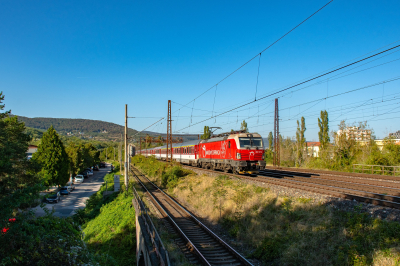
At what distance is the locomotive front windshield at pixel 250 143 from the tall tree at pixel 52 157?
27849 millimetres

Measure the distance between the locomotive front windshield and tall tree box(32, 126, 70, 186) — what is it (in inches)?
1096

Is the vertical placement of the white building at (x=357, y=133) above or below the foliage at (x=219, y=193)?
above

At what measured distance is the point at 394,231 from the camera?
24.4ft

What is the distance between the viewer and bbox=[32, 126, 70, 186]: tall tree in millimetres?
34875

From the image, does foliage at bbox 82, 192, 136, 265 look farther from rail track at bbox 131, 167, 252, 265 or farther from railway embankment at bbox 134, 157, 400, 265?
railway embankment at bbox 134, 157, 400, 265

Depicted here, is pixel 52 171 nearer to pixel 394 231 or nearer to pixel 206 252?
pixel 206 252

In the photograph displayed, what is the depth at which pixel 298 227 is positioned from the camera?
31.6 feet

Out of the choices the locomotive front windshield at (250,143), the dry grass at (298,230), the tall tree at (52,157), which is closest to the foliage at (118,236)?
the dry grass at (298,230)

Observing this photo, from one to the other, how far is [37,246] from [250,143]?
16.9 m

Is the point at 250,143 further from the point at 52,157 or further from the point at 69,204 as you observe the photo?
the point at 52,157

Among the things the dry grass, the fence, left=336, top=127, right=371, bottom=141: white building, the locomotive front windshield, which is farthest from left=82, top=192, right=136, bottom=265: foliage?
left=336, top=127, right=371, bottom=141: white building

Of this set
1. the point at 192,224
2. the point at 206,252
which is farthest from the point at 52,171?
the point at 206,252

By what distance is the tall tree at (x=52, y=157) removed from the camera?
3488cm

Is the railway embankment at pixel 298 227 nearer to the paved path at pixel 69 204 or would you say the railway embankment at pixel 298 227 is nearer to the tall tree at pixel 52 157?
the paved path at pixel 69 204
